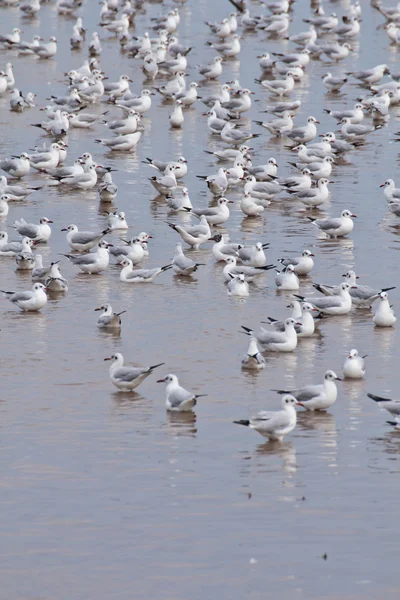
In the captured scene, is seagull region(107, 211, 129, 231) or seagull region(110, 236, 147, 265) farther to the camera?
seagull region(107, 211, 129, 231)

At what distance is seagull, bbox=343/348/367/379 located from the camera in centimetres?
1711

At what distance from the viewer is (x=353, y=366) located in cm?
1712

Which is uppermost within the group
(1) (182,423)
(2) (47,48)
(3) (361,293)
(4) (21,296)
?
(1) (182,423)

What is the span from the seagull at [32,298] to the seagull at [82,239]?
11.9 ft

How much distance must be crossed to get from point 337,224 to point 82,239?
4760 mm

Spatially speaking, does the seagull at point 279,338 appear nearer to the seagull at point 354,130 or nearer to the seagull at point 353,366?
the seagull at point 353,366

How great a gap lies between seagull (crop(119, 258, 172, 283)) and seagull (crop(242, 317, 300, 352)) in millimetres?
4099

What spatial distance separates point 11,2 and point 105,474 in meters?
50.2

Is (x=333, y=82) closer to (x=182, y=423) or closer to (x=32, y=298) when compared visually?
(x=32, y=298)

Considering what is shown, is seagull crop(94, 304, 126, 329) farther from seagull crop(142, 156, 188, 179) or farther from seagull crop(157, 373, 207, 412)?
seagull crop(142, 156, 188, 179)

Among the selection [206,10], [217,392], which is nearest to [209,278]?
[217,392]

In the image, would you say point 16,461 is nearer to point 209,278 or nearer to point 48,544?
point 48,544

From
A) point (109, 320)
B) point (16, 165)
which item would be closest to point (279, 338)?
point (109, 320)

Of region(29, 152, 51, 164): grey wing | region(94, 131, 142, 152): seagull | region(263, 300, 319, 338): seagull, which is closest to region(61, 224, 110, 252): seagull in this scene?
region(263, 300, 319, 338): seagull
